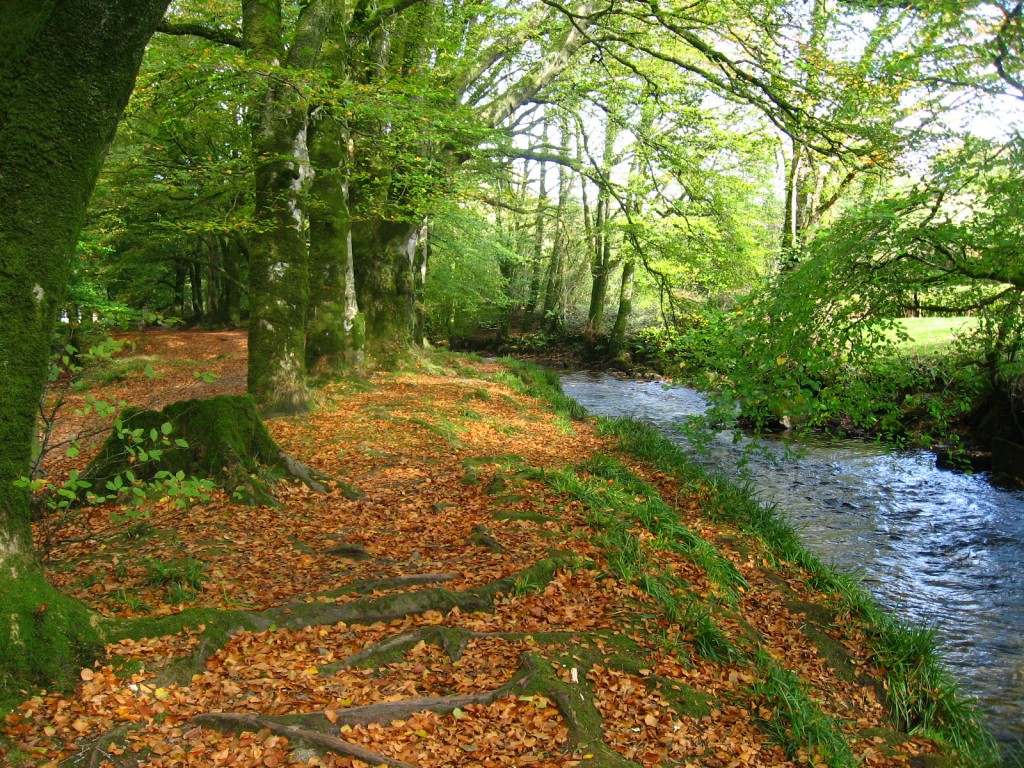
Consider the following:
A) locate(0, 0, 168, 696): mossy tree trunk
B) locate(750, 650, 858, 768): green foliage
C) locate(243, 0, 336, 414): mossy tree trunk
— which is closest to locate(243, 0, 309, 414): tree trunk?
locate(243, 0, 336, 414): mossy tree trunk

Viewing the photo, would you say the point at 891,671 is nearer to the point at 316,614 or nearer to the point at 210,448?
the point at 316,614

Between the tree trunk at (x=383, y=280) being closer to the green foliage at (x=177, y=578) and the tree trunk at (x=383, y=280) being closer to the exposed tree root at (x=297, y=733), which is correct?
the green foliage at (x=177, y=578)

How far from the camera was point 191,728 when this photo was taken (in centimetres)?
335

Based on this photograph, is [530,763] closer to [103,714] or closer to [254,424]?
[103,714]

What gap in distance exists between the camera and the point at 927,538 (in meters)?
9.02

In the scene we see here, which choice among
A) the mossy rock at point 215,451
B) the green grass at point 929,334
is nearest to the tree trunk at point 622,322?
the green grass at point 929,334

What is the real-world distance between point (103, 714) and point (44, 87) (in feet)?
10.1

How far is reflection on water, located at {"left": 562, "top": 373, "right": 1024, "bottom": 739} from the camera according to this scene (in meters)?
6.18

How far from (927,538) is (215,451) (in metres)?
9.37

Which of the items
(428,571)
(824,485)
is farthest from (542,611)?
(824,485)

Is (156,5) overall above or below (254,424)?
above

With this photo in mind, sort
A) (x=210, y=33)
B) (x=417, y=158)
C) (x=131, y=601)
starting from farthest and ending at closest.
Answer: (x=417, y=158) → (x=210, y=33) → (x=131, y=601)

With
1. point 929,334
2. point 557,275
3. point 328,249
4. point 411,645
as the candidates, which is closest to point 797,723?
point 411,645

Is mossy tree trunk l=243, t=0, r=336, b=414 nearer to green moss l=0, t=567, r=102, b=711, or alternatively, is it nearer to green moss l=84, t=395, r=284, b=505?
green moss l=84, t=395, r=284, b=505
